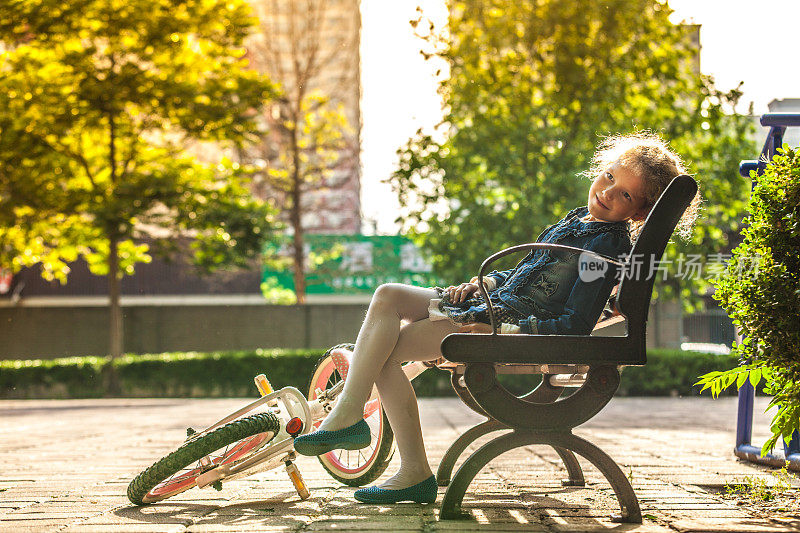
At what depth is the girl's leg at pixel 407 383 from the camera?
11.5ft

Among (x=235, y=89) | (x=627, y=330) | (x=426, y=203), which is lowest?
(x=627, y=330)

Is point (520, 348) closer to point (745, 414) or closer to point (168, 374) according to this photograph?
point (745, 414)

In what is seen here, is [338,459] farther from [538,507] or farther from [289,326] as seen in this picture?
[289,326]

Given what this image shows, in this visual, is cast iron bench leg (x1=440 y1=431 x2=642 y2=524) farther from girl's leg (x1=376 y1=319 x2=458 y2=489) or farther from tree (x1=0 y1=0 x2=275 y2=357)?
tree (x1=0 y1=0 x2=275 y2=357)

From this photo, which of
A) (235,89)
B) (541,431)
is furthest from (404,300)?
(235,89)

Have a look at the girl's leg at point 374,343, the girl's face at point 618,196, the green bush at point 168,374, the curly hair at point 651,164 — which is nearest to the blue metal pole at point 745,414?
the curly hair at point 651,164

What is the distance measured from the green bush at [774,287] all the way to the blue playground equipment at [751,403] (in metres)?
0.89

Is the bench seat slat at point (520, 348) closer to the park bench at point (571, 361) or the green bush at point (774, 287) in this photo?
the park bench at point (571, 361)

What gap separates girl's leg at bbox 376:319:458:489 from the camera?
3.50 metres

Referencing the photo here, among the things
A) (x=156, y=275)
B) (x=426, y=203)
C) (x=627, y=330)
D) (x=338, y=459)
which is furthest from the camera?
(x=156, y=275)

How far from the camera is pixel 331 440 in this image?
3.24 meters

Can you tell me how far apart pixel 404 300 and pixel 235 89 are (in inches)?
556

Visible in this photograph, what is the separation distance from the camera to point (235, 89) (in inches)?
662

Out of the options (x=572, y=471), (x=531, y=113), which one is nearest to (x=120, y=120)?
(x=531, y=113)
